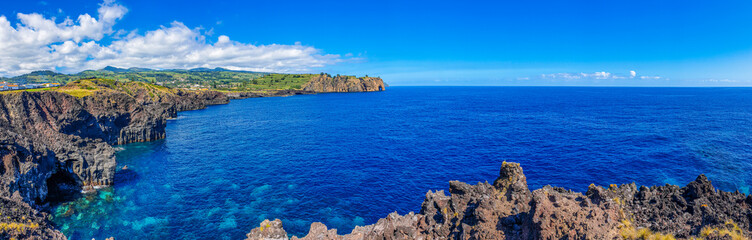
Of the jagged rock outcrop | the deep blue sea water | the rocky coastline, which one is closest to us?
the jagged rock outcrop

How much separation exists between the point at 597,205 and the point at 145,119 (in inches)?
4268

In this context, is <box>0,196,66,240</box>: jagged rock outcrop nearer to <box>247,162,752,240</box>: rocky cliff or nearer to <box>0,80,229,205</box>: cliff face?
<box>0,80,229,205</box>: cliff face

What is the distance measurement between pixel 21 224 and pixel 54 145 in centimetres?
3391

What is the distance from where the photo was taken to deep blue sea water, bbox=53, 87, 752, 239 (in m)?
44.3

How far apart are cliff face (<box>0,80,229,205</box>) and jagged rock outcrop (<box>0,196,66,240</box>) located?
5.86 metres

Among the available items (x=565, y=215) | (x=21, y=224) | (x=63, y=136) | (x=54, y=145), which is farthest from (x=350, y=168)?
(x=63, y=136)

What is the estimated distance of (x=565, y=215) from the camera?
63.9 ft

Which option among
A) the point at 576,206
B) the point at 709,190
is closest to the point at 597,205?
the point at 576,206

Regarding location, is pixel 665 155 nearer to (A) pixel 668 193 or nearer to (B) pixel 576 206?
(A) pixel 668 193

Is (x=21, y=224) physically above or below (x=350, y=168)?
above

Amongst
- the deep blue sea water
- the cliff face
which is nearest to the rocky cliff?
the deep blue sea water

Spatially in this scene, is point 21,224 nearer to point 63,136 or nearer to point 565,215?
point 63,136

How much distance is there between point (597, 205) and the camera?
70.4 feet

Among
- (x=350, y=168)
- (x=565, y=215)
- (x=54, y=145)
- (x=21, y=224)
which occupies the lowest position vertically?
(x=350, y=168)
